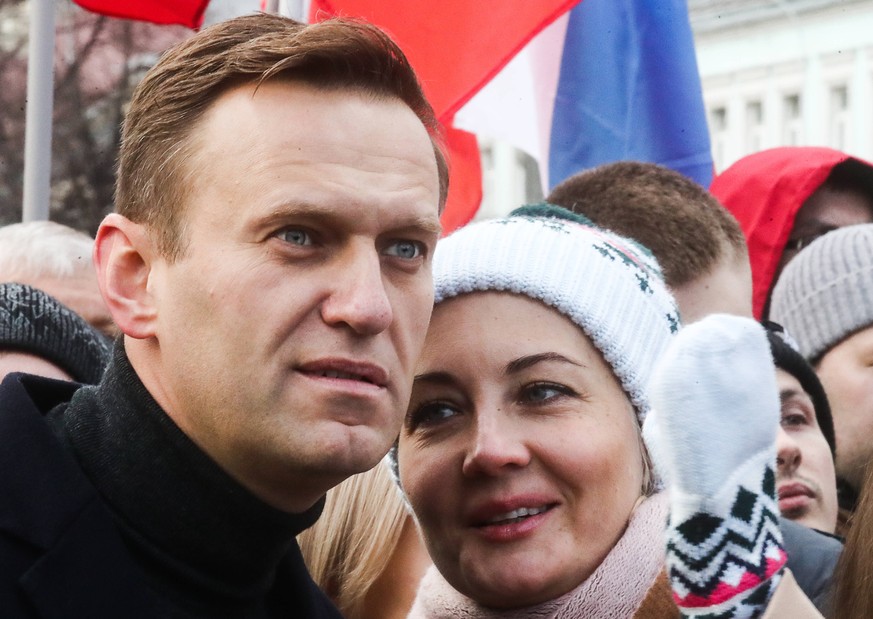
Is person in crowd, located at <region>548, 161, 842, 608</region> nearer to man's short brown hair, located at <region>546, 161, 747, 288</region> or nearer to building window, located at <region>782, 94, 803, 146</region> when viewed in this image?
man's short brown hair, located at <region>546, 161, 747, 288</region>

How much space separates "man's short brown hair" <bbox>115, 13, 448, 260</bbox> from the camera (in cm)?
238

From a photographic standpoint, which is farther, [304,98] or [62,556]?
[304,98]

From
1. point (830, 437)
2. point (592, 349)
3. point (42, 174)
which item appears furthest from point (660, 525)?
point (42, 174)

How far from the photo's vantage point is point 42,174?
5242 millimetres

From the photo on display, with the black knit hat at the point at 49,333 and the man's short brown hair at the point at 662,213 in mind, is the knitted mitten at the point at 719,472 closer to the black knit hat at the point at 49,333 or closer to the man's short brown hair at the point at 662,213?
the man's short brown hair at the point at 662,213

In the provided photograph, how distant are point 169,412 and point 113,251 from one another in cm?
31

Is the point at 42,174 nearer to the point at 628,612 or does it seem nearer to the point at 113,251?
the point at 113,251

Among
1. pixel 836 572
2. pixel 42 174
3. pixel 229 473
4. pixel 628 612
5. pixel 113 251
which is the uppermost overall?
pixel 113 251

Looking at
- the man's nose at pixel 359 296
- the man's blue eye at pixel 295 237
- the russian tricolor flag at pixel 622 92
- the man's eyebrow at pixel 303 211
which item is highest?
the man's eyebrow at pixel 303 211

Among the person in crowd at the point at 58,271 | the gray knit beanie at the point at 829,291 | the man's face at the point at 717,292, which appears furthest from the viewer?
the person in crowd at the point at 58,271

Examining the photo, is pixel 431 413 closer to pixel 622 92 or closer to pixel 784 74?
pixel 622 92

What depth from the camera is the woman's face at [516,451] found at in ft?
9.34

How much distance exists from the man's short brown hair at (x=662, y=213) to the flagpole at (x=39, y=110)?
2067 mm

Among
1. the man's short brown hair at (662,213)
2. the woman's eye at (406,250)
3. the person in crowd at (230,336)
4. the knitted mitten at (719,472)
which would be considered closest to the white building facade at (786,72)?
the man's short brown hair at (662,213)
